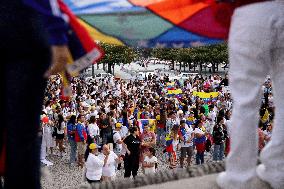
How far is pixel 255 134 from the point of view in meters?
2.23

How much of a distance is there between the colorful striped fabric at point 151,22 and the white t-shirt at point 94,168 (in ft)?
22.2

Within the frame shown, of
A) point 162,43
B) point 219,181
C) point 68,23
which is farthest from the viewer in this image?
point 162,43

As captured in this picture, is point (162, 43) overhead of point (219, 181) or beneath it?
overhead

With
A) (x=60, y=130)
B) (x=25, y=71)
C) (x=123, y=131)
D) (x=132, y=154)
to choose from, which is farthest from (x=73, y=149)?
(x=25, y=71)

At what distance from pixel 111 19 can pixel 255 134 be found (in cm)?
89

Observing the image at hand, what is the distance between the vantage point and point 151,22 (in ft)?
8.11

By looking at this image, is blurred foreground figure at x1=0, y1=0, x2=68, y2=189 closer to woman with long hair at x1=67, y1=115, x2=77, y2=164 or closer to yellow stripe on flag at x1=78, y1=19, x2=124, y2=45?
yellow stripe on flag at x1=78, y1=19, x2=124, y2=45


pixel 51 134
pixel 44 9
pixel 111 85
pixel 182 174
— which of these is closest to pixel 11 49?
pixel 44 9

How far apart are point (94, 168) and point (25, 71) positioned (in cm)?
770

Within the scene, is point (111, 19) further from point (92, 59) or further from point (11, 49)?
point (11, 49)

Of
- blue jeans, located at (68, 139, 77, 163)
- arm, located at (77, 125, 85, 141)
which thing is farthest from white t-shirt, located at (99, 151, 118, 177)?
blue jeans, located at (68, 139, 77, 163)

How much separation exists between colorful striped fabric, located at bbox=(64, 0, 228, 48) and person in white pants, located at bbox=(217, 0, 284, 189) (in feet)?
1.13

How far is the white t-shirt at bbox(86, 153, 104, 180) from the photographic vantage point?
29.7 ft

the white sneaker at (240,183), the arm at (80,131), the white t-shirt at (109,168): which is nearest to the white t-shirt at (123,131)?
the arm at (80,131)
